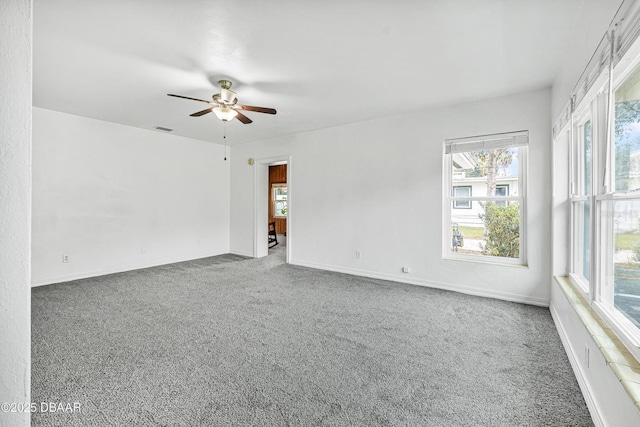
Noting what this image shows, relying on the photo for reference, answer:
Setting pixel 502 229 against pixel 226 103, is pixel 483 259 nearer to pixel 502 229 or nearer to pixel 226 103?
pixel 502 229

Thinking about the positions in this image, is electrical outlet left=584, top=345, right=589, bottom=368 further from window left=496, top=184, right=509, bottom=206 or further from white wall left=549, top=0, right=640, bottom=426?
window left=496, top=184, right=509, bottom=206

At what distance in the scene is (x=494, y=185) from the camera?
3758 millimetres

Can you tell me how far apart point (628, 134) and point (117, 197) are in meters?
6.04

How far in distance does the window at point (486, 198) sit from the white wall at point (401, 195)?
0.51 ft

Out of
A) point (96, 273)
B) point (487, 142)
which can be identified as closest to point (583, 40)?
point (487, 142)

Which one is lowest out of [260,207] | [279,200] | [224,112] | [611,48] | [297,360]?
[297,360]

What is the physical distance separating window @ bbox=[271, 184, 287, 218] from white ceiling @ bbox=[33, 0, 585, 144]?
5785 millimetres

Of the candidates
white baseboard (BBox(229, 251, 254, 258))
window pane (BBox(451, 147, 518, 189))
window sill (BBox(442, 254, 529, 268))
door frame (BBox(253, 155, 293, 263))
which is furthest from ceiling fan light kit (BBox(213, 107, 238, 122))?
white baseboard (BBox(229, 251, 254, 258))

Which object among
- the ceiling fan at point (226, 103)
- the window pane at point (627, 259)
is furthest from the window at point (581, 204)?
the ceiling fan at point (226, 103)

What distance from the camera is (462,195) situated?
156 inches

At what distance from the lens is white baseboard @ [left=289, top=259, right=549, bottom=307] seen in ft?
11.3

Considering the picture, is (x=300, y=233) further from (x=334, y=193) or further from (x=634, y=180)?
(x=634, y=180)

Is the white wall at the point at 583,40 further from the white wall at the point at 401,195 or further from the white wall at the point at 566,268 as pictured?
the white wall at the point at 401,195

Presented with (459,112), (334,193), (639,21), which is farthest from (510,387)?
(334,193)
